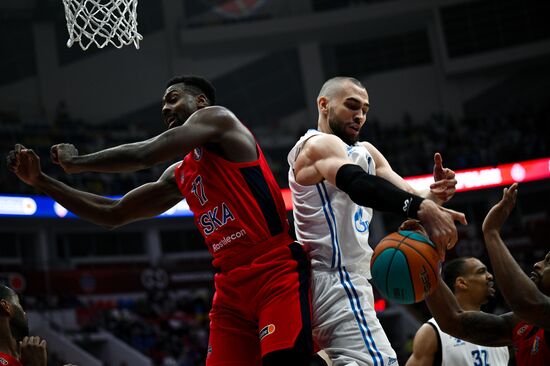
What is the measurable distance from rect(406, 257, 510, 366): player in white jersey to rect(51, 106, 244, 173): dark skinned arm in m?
2.29

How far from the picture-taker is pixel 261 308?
4031 mm

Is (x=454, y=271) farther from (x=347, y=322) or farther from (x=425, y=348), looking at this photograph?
(x=347, y=322)

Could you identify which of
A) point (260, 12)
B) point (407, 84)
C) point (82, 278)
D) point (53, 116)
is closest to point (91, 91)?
point (53, 116)

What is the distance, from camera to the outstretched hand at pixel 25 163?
4.26 metres

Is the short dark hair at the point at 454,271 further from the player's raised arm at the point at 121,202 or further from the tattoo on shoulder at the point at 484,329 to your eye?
the player's raised arm at the point at 121,202

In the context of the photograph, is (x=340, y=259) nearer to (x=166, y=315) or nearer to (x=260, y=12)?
(x=166, y=315)

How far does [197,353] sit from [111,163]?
15805mm

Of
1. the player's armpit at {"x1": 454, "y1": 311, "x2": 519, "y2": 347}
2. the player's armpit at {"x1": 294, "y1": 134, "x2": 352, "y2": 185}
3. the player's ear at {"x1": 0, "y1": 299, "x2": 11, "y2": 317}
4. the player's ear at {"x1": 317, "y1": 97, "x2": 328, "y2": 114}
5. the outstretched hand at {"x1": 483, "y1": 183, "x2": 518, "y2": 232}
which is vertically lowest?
the player's armpit at {"x1": 454, "y1": 311, "x2": 519, "y2": 347}

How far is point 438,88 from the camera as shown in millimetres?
29203

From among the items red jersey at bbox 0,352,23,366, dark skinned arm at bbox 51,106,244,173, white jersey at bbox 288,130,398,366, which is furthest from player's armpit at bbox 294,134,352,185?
red jersey at bbox 0,352,23,366

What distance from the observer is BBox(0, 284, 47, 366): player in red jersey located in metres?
4.19

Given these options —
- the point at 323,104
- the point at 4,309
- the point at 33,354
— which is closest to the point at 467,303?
the point at 323,104

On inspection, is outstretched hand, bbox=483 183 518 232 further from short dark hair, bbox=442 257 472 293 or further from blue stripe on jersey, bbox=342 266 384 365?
short dark hair, bbox=442 257 472 293

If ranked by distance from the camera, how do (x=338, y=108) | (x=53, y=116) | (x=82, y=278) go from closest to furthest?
(x=338, y=108) < (x=82, y=278) < (x=53, y=116)
